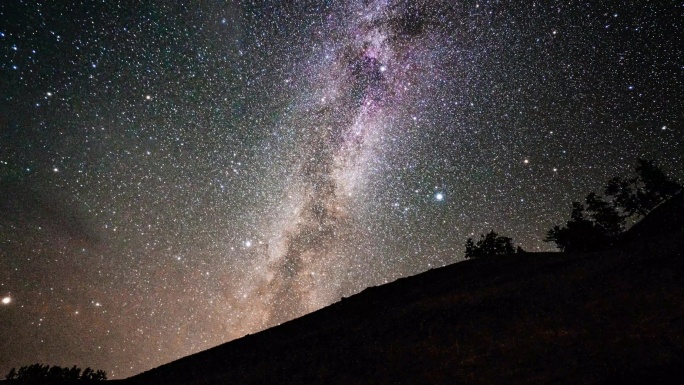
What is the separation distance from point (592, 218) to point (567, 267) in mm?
34200

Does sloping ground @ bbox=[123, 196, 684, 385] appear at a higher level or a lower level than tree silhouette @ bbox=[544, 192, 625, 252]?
lower

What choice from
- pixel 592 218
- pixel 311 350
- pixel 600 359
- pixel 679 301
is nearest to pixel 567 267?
pixel 679 301

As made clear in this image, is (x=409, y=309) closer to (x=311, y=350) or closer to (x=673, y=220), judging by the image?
(x=311, y=350)

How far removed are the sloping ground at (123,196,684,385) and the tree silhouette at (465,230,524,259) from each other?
2598 centimetres

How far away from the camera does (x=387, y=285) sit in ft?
91.1

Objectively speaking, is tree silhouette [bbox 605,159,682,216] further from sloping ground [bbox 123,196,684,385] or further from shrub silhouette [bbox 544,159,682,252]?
sloping ground [bbox 123,196,684,385]

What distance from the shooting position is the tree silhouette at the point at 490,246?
46906mm

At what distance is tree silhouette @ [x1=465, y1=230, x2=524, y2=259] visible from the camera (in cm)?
4691

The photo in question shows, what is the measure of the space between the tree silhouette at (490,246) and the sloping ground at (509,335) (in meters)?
26.0

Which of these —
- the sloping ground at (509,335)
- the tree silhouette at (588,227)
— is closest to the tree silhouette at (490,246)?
the tree silhouette at (588,227)

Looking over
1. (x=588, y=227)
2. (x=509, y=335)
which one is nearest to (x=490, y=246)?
(x=588, y=227)

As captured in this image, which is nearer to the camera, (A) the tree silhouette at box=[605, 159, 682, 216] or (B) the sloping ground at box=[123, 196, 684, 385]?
(B) the sloping ground at box=[123, 196, 684, 385]

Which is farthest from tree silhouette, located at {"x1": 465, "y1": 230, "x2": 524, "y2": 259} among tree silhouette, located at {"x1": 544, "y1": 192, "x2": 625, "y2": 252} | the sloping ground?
the sloping ground

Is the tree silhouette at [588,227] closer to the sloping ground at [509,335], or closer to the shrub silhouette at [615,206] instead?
the shrub silhouette at [615,206]
